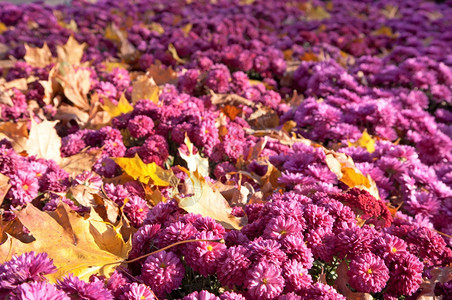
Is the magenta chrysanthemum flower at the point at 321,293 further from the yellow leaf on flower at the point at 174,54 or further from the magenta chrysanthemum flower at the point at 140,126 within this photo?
the yellow leaf on flower at the point at 174,54

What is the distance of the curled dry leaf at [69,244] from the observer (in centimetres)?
147

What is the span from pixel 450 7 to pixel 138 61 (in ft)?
21.0

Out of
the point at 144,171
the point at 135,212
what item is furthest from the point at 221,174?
the point at 135,212

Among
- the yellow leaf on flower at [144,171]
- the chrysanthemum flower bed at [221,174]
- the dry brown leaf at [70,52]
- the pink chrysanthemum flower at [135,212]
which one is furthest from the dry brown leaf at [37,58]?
the pink chrysanthemum flower at [135,212]

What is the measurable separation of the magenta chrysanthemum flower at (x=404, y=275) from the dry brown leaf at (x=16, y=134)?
1803mm

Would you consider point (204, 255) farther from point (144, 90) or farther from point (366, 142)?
point (144, 90)

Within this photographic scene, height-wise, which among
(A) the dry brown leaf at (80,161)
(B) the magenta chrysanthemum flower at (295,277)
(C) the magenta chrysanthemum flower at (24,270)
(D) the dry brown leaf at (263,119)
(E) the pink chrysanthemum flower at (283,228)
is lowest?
(D) the dry brown leaf at (263,119)

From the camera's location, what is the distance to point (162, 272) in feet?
4.75

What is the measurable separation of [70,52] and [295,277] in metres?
3.36

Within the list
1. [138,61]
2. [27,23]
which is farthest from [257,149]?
[27,23]

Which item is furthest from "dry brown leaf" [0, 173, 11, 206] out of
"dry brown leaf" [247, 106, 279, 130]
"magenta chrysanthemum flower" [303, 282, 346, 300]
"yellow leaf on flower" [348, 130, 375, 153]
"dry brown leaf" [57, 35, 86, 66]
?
"dry brown leaf" [57, 35, 86, 66]

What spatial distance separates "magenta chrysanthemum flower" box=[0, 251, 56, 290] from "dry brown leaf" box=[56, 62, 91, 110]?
2.06m

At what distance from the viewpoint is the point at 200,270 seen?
1.47 meters

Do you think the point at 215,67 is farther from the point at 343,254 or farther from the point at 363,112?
the point at 343,254
